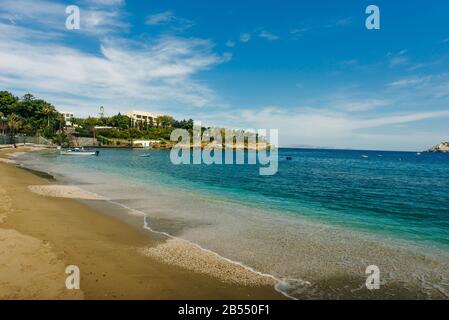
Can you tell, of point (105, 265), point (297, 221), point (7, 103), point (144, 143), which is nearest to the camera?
point (105, 265)

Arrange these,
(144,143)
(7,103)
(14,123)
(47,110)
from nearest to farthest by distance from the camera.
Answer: (14,123) < (7,103) < (47,110) < (144,143)

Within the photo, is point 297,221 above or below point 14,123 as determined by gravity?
below

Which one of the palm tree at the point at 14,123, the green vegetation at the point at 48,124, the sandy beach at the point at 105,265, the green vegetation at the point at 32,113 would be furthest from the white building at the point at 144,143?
the sandy beach at the point at 105,265

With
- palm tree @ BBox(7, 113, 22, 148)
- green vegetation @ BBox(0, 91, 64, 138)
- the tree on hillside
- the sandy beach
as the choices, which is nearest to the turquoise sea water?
the sandy beach

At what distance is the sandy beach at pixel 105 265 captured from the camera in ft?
28.2

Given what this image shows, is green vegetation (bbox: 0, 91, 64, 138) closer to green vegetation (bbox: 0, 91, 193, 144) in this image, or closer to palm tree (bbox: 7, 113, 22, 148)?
green vegetation (bbox: 0, 91, 193, 144)

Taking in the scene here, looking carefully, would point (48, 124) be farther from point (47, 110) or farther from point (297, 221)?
point (297, 221)

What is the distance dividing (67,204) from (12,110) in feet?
454

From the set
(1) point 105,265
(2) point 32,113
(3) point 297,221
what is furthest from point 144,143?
(1) point 105,265

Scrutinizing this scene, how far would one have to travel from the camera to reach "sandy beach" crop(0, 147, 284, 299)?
28.2 feet

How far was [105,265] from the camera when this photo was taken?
1044 centimetres
